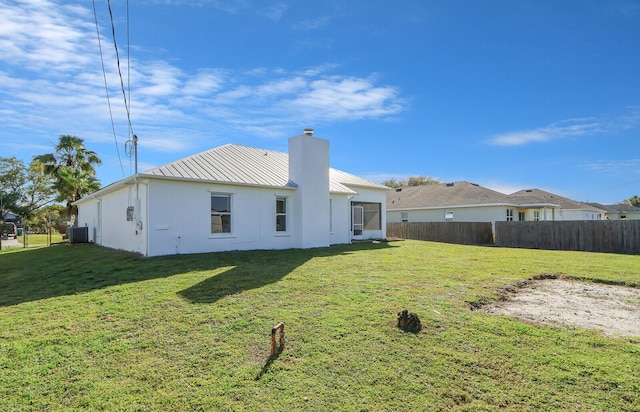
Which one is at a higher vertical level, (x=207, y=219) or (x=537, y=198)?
(x=537, y=198)

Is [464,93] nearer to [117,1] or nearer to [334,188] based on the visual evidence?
[334,188]

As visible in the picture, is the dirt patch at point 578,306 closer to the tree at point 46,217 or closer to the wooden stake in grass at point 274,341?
the wooden stake in grass at point 274,341

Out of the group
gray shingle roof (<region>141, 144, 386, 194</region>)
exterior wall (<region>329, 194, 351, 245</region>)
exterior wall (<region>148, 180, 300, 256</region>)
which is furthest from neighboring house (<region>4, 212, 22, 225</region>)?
exterior wall (<region>329, 194, 351, 245</region>)

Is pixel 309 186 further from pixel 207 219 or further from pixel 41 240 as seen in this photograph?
pixel 41 240

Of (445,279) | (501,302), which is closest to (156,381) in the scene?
(501,302)

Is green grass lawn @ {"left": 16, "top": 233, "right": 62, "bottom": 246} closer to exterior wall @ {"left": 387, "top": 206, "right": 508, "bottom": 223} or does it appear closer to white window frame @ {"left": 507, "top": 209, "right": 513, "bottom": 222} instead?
exterior wall @ {"left": 387, "top": 206, "right": 508, "bottom": 223}

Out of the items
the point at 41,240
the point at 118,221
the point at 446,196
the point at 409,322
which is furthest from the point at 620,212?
the point at 41,240

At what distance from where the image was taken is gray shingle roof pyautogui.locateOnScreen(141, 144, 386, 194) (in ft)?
39.9

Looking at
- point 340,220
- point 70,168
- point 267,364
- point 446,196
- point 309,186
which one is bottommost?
point 267,364

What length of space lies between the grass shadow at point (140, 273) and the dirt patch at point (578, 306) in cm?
→ 498

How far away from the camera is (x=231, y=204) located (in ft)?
43.1

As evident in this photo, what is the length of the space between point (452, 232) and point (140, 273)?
749 inches

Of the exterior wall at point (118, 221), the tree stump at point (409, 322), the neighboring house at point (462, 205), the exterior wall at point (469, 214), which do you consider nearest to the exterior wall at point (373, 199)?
the neighboring house at point (462, 205)

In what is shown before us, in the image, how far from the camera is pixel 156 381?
3.69m
